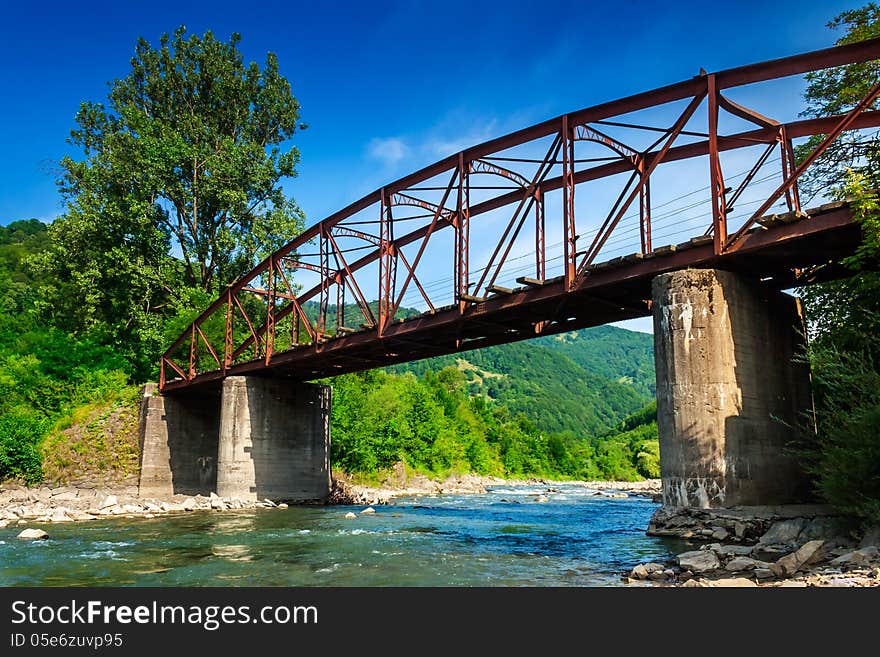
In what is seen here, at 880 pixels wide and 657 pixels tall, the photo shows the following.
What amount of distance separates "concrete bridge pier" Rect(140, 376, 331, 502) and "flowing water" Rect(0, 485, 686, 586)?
262 inches

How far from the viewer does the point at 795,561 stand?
11031mm

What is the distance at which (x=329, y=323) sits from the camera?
19425cm

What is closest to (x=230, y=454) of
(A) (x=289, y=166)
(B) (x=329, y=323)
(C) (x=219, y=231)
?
(C) (x=219, y=231)

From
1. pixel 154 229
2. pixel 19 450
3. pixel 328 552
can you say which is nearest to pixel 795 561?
pixel 328 552

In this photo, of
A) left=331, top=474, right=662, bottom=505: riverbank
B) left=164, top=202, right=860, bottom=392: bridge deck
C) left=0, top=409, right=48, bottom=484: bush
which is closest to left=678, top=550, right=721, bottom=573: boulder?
left=164, top=202, right=860, bottom=392: bridge deck

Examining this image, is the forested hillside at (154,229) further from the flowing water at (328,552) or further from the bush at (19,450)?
the flowing water at (328,552)

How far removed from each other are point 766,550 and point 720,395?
13.8 ft

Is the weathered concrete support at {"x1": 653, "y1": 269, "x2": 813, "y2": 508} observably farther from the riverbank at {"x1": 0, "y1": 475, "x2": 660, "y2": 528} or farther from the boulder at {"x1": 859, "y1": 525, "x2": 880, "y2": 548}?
the riverbank at {"x1": 0, "y1": 475, "x2": 660, "y2": 528}

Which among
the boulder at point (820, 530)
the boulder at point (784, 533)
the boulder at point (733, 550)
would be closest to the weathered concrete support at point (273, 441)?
the boulder at point (733, 550)

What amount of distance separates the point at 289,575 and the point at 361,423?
36.8 m

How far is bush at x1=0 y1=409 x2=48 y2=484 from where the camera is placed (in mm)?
35500

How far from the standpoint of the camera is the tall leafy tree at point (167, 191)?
154 feet

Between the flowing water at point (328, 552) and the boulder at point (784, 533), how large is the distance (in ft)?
6.00
